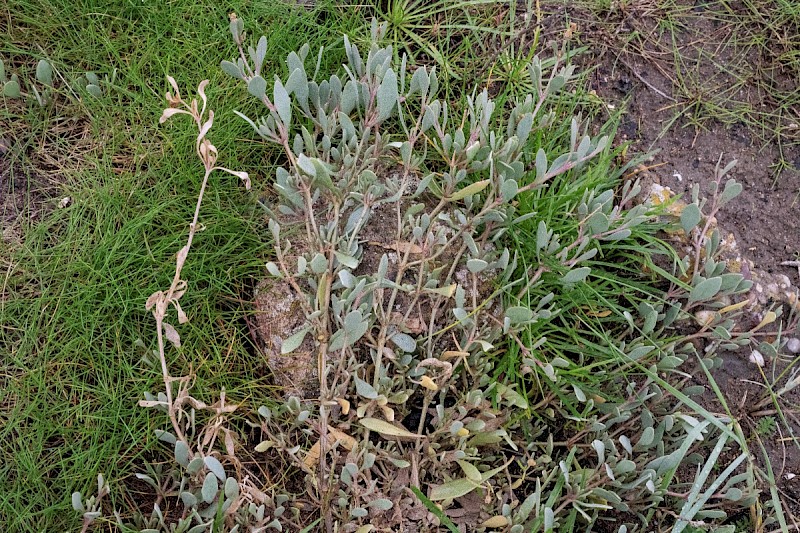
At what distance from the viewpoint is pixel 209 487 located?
1910 mm

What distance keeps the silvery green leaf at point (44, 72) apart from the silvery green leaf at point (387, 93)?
1.19 meters

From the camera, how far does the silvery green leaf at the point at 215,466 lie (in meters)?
1.93

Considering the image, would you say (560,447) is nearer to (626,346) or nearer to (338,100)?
(626,346)

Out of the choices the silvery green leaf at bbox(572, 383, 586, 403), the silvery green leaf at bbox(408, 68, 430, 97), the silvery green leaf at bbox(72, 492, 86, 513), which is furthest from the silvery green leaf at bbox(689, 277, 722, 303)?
the silvery green leaf at bbox(72, 492, 86, 513)

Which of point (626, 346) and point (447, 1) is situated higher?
point (447, 1)

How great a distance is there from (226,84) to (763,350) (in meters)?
2.16

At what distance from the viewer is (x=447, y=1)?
2.85m

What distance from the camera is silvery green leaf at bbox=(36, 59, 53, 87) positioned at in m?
2.40

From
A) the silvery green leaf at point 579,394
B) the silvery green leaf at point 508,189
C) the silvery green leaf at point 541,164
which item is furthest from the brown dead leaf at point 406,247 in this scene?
the silvery green leaf at point 579,394

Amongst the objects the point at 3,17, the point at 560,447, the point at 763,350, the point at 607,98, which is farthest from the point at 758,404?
the point at 3,17

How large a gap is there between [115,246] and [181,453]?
28.4 inches

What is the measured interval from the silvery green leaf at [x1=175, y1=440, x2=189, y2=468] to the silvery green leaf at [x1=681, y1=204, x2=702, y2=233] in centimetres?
174

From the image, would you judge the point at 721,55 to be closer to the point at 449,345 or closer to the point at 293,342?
the point at 449,345

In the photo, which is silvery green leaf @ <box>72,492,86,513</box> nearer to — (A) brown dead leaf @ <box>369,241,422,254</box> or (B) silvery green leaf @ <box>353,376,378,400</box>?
(B) silvery green leaf @ <box>353,376,378,400</box>
